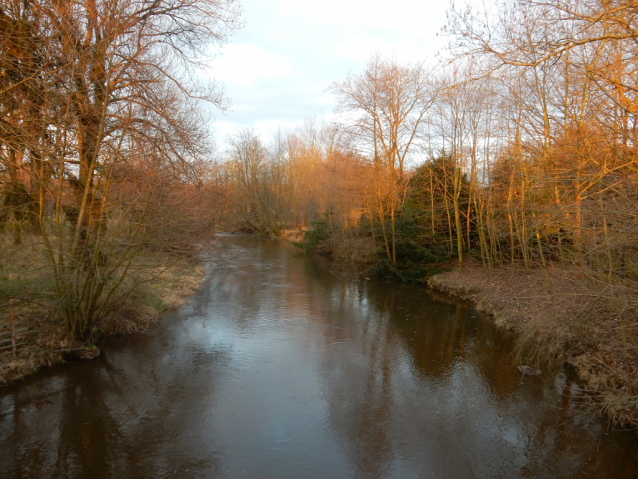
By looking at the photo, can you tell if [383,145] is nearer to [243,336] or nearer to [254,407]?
[243,336]

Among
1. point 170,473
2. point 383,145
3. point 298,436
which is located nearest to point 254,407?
point 298,436

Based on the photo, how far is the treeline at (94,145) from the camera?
754 centimetres

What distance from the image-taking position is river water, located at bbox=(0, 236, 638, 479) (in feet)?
18.5

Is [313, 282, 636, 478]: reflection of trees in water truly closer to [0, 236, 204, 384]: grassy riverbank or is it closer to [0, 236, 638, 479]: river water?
[0, 236, 638, 479]: river water

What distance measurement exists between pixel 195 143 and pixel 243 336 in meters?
5.26

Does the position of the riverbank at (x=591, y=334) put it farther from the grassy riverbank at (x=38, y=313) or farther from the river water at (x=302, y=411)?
the grassy riverbank at (x=38, y=313)

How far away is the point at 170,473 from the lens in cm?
541

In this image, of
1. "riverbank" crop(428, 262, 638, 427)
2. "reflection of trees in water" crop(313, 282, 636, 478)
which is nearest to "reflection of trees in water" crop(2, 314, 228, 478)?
"reflection of trees in water" crop(313, 282, 636, 478)

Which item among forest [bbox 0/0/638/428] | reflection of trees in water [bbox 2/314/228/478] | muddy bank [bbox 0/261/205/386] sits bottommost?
reflection of trees in water [bbox 2/314/228/478]

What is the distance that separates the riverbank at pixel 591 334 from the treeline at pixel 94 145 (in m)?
7.96

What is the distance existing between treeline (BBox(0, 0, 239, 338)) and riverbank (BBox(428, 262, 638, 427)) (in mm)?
7960

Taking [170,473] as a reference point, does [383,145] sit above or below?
above

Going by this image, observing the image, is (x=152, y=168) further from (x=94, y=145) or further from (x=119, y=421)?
(x=119, y=421)

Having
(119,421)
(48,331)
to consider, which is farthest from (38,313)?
(119,421)
